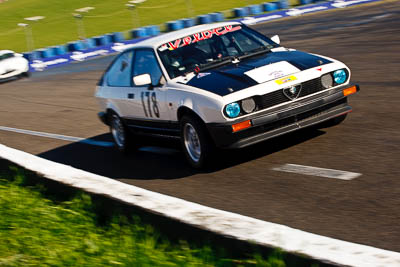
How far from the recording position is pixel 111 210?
4.78 meters

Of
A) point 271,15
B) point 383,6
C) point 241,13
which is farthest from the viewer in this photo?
point 241,13

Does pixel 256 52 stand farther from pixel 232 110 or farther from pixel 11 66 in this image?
pixel 11 66

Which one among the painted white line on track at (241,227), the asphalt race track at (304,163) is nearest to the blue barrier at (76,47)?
the asphalt race track at (304,163)

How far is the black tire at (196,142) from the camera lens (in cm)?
690

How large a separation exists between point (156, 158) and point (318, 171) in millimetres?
2747

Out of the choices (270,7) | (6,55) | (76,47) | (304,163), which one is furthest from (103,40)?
(304,163)

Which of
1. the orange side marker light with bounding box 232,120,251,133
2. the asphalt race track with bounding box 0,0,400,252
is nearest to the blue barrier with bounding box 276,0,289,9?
the asphalt race track with bounding box 0,0,400,252

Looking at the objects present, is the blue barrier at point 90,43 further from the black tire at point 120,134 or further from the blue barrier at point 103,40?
the black tire at point 120,134

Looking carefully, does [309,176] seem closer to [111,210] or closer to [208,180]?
[208,180]

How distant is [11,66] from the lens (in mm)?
26250

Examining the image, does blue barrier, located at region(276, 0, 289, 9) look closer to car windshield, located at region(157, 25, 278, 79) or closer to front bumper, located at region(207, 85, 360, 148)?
car windshield, located at region(157, 25, 278, 79)

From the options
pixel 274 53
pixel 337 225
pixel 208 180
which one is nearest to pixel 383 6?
pixel 274 53

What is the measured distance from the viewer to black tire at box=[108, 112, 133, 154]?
29.3 ft

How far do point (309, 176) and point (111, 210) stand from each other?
2171 millimetres
